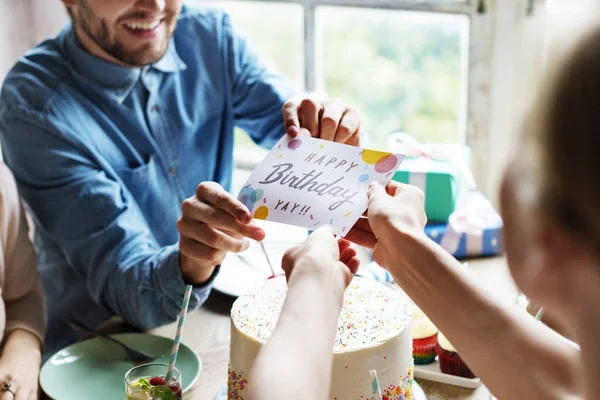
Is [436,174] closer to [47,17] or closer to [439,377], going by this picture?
[439,377]

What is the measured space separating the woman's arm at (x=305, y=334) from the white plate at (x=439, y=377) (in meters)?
0.40

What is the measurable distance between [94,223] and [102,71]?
393 mm

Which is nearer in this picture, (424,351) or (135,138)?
(424,351)

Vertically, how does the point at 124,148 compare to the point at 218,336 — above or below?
above

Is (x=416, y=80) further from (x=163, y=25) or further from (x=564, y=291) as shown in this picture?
(x=564, y=291)

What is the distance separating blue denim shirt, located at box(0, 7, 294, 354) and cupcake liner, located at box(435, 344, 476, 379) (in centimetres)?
47

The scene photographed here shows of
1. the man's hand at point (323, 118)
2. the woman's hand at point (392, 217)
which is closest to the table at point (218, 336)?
the woman's hand at point (392, 217)

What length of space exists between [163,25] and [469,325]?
3.65ft

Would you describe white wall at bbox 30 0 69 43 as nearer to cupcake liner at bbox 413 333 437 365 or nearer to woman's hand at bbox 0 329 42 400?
woman's hand at bbox 0 329 42 400

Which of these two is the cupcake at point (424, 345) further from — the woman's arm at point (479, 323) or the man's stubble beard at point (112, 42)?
the man's stubble beard at point (112, 42)

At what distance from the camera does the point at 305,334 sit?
32.9 inches

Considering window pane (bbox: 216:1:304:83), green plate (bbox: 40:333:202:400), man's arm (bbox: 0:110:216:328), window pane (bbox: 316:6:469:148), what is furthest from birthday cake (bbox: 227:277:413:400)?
window pane (bbox: 216:1:304:83)

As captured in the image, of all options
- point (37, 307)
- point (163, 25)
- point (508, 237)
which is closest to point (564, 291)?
point (508, 237)

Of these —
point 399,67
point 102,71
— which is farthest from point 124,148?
point 399,67
